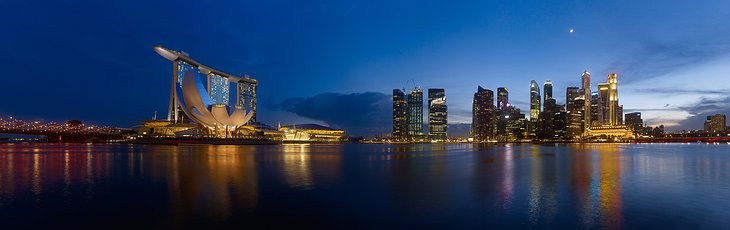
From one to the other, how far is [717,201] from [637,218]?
4902 millimetres

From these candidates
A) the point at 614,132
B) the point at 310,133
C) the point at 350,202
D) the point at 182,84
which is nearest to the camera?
the point at 350,202

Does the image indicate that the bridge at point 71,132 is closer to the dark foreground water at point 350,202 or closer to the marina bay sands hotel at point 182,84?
the marina bay sands hotel at point 182,84

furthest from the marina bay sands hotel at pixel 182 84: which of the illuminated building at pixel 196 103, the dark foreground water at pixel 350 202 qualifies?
the dark foreground water at pixel 350 202

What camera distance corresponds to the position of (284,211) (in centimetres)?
1043

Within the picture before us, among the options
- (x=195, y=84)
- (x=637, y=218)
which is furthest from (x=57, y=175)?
(x=195, y=84)

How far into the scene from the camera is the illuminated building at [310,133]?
458 feet

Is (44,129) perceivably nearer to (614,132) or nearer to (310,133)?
(310,133)

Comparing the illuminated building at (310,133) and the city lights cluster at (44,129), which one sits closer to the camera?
the city lights cluster at (44,129)

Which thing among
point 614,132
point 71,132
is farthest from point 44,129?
point 614,132

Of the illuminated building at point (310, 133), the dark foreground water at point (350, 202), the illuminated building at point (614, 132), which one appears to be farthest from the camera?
the illuminated building at point (614, 132)

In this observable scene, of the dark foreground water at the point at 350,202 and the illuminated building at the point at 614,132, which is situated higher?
the dark foreground water at the point at 350,202

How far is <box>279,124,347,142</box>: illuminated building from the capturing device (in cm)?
13954

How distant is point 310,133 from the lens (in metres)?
151

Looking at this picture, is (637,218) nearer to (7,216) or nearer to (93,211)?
(93,211)
